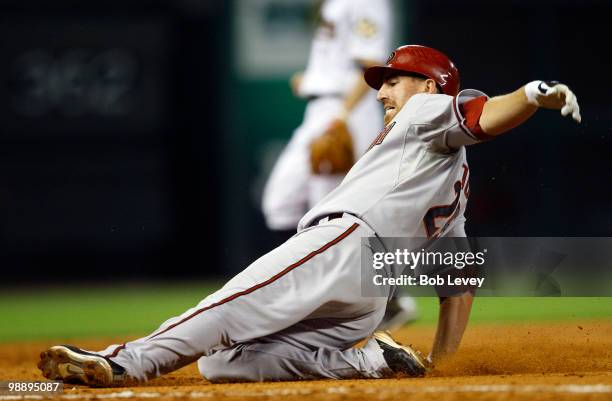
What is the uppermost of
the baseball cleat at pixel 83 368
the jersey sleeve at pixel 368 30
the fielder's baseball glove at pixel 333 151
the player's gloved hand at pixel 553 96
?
the jersey sleeve at pixel 368 30

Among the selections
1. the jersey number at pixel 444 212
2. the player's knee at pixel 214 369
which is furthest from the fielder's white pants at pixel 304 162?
the player's knee at pixel 214 369

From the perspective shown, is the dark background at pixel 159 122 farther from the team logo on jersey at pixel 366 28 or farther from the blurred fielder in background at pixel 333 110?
the team logo on jersey at pixel 366 28

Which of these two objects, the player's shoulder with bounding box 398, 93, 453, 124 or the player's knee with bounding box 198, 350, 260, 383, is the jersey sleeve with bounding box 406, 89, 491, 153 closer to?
the player's shoulder with bounding box 398, 93, 453, 124

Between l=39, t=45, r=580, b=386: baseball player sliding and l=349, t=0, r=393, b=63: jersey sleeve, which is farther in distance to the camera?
l=349, t=0, r=393, b=63: jersey sleeve

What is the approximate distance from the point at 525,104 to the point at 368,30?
3.55 m

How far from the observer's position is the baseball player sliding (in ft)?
10.8

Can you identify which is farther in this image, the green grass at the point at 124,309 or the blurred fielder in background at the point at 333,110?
the blurred fielder in background at the point at 333,110

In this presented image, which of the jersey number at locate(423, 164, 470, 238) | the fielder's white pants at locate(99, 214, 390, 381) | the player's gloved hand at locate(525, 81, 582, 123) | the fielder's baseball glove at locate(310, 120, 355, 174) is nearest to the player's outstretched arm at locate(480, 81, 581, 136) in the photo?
the player's gloved hand at locate(525, 81, 582, 123)

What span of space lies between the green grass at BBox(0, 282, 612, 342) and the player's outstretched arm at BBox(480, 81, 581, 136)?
2.56 ft

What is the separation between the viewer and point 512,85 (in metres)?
8.92

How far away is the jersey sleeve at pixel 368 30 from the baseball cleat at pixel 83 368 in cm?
364

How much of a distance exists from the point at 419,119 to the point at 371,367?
0.84 m

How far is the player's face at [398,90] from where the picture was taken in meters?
3.68

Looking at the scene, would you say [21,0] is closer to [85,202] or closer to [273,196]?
[85,202]
